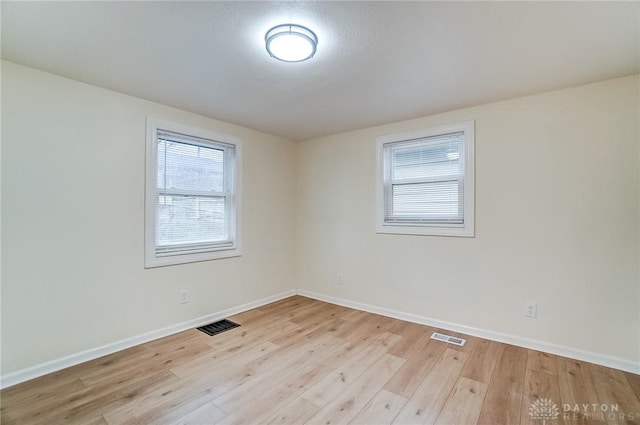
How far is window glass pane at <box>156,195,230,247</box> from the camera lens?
10.1 feet

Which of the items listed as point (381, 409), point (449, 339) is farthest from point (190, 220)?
point (449, 339)


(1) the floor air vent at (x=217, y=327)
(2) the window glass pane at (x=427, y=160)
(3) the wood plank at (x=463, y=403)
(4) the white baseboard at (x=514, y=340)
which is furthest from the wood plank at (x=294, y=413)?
(2) the window glass pane at (x=427, y=160)

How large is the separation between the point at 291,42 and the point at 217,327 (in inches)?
112

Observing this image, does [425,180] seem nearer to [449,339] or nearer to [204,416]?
[449,339]

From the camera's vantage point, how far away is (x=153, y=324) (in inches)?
→ 115

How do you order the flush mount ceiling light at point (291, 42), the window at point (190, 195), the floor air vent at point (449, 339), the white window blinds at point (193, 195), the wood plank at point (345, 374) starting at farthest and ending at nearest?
the white window blinds at point (193, 195), the window at point (190, 195), the floor air vent at point (449, 339), the wood plank at point (345, 374), the flush mount ceiling light at point (291, 42)

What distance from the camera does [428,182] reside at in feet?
11.0

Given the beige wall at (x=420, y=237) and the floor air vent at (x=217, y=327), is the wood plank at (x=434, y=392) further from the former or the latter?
the floor air vent at (x=217, y=327)

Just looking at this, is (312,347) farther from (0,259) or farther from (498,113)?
(498,113)

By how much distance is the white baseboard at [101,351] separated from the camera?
216cm

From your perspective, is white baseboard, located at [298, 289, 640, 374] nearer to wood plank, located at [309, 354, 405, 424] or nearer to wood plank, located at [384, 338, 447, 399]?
wood plank, located at [384, 338, 447, 399]

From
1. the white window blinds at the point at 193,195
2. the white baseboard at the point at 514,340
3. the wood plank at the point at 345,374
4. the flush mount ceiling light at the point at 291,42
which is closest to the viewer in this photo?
the flush mount ceiling light at the point at 291,42

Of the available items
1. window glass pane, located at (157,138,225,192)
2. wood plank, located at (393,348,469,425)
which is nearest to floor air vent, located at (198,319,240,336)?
window glass pane, located at (157,138,225,192)

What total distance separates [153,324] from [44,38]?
2.45 meters
